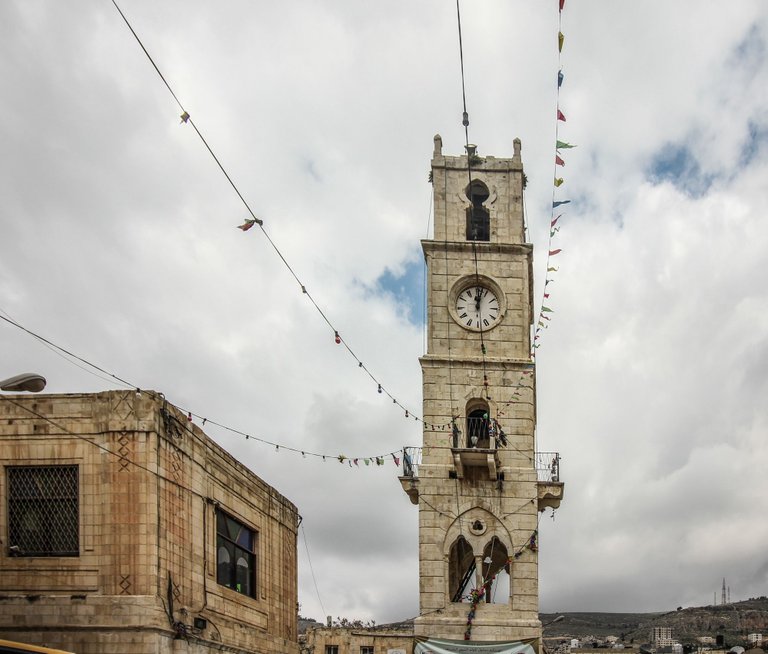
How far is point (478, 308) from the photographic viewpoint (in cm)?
3794

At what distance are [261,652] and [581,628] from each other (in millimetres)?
77302

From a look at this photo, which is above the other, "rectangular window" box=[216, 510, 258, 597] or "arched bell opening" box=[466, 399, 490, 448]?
"arched bell opening" box=[466, 399, 490, 448]

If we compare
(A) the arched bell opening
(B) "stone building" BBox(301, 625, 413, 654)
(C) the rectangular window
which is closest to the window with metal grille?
(C) the rectangular window

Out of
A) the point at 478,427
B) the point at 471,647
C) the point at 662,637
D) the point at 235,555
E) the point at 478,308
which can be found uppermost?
the point at 478,308

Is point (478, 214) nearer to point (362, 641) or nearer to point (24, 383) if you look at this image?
point (362, 641)

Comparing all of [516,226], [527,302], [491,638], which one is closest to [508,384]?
[527,302]

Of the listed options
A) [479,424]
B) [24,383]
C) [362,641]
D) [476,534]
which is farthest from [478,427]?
[24,383]

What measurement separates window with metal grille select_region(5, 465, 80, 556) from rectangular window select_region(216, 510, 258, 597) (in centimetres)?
448

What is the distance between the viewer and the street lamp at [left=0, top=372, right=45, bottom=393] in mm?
14969

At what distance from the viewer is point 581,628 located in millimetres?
98500

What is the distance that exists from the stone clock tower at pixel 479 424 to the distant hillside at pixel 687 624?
59.5m

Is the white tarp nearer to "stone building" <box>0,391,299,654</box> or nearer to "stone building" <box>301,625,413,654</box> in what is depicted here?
"stone building" <box>0,391,299,654</box>

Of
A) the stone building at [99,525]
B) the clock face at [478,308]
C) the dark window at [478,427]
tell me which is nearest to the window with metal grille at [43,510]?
the stone building at [99,525]

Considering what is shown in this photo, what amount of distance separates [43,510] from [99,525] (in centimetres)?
117
